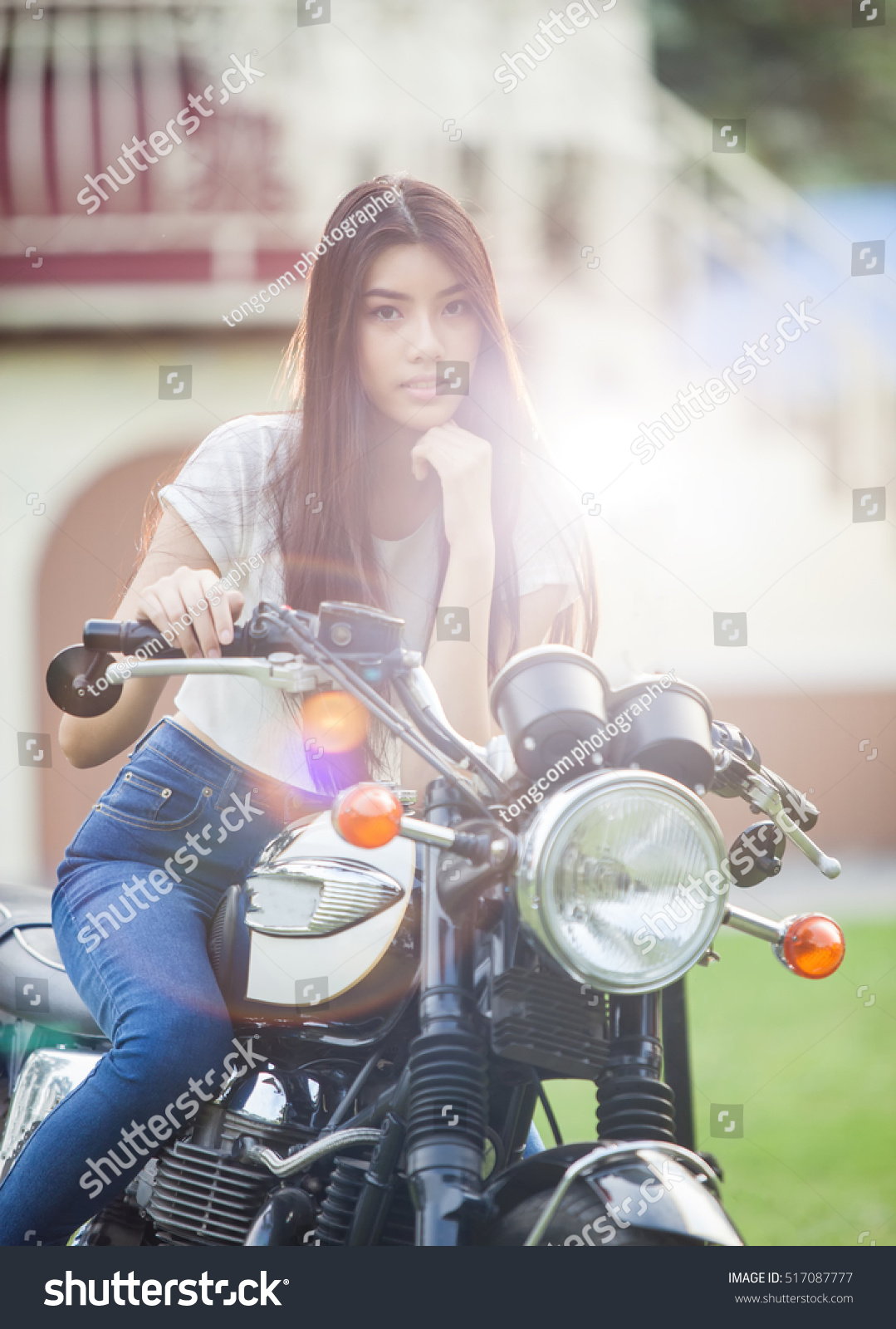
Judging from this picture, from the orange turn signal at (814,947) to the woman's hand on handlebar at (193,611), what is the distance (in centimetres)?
69

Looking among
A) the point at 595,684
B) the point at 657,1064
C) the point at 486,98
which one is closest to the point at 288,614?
the point at 595,684

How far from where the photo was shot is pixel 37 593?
5.02 m

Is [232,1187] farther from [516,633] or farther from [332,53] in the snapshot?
[332,53]

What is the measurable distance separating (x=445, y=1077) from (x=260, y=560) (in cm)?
87

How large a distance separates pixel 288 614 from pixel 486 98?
14.5 ft

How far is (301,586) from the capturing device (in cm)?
179

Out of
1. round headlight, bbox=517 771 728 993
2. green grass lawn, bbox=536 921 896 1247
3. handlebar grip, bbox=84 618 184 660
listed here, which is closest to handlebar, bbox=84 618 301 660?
handlebar grip, bbox=84 618 184 660

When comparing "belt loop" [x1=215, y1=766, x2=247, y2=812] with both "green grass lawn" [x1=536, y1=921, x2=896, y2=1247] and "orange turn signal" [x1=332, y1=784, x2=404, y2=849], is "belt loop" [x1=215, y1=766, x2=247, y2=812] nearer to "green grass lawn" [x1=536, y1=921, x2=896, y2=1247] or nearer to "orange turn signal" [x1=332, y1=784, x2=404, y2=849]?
"orange turn signal" [x1=332, y1=784, x2=404, y2=849]

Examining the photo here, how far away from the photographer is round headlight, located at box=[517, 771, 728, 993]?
1.13m

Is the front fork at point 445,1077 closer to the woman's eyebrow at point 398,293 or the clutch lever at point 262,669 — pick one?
the clutch lever at point 262,669

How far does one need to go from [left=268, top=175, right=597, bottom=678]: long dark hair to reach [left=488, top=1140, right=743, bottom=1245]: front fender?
33.1 inches

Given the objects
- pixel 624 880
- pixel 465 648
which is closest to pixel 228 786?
pixel 465 648

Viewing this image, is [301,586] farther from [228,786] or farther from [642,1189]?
[642,1189]

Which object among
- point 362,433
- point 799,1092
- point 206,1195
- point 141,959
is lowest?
point 799,1092
